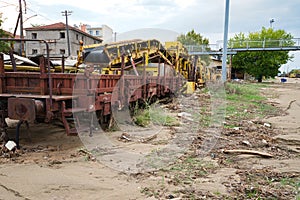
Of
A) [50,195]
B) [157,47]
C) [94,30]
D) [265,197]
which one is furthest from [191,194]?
[94,30]

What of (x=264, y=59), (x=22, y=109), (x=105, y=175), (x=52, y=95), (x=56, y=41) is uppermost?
(x=56, y=41)

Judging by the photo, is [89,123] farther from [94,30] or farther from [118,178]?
[94,30]

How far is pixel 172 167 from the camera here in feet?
12.8

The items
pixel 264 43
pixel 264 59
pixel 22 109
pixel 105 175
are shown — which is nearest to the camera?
pixel 105 175

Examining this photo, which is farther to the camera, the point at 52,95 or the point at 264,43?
the point at 264,43

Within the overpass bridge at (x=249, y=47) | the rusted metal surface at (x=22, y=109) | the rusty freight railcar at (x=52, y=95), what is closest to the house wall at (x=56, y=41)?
the overpass bridge at (x=249, y=47)

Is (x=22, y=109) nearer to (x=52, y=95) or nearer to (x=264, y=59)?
(x=52, y=95)

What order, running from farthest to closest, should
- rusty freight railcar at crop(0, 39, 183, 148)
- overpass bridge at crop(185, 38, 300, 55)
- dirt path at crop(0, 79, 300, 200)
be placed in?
overpass bridge at crop(185, 38, 300, 55) → rusty freight railcar at crop(0, 39, 183, 148) → dirt path at crop(0, 79, 300, 200)

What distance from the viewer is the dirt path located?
307 cm

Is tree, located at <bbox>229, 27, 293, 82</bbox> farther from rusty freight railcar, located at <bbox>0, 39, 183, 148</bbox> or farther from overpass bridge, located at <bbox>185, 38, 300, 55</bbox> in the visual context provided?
rusty freight railcar, located at <bbox>0, 39, 183, 148</bbox>

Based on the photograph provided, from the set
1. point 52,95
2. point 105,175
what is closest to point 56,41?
point 52,95

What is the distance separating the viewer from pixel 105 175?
11.8 ft

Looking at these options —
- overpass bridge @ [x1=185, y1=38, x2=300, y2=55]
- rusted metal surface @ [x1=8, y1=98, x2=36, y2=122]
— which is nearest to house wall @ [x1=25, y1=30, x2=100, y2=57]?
overpass bridge @ [x1=185, y1=38, x2=300, y2=55]

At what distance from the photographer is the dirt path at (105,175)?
121 inches
